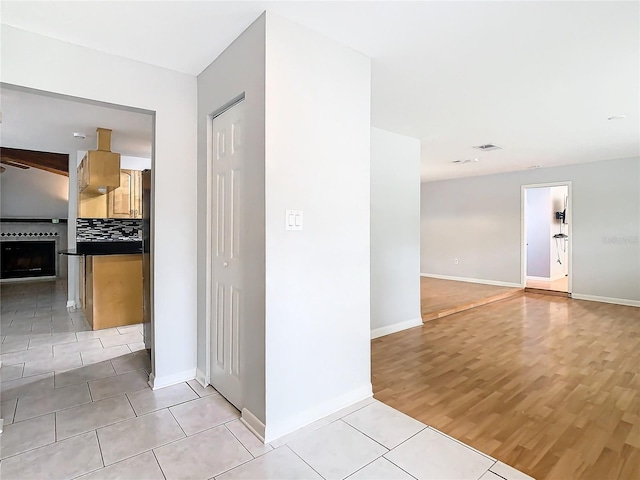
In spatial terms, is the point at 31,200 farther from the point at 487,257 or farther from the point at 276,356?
the point at 487,257

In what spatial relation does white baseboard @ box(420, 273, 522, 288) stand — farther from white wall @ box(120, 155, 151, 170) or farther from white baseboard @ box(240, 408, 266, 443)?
white wall @ box(120, 155, 151, 170)

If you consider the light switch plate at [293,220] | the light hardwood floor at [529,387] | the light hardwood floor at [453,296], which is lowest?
the light hardwood floor at [529,387]

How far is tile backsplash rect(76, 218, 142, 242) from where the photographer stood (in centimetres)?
547

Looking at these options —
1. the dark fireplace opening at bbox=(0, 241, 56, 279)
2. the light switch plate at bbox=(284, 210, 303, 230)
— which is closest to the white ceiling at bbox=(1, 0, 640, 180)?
the light switch plate at bbox=(284, 210, 303, 230)

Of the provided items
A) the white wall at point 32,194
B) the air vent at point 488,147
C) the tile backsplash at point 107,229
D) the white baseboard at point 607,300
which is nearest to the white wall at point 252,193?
the air vent at point 488,147

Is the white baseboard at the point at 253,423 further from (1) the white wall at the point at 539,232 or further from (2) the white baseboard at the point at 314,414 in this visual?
(1) the white wall at the point at 539,232

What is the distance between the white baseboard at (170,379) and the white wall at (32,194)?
825 centimetres

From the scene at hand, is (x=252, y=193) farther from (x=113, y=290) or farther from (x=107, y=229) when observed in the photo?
(x=107, y=229)

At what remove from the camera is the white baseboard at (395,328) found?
3961mm

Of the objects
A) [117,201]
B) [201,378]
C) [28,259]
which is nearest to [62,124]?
[117,201]

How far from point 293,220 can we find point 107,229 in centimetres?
505

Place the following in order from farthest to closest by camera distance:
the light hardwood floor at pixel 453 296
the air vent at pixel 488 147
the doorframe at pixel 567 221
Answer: the doorframe at pixel 567 221 → the light hardwood floor at pixel 453 296 → the air vent at pixel 488 147

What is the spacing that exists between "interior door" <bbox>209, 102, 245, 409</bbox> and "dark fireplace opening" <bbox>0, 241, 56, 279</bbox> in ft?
27.4

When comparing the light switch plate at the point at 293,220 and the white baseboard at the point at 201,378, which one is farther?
the white baseboard at the point at 201,378
